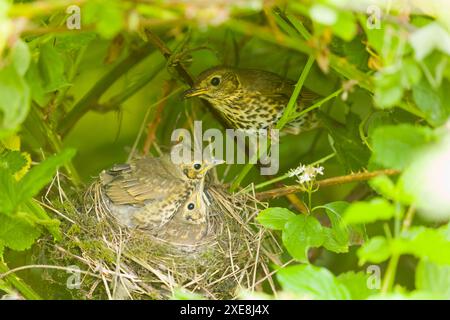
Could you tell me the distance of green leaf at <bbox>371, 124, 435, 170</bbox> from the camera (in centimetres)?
202

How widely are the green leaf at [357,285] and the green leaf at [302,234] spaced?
263mm

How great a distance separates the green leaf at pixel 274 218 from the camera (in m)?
2.87

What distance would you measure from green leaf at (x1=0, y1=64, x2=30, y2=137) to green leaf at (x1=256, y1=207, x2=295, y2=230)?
1.09 meters

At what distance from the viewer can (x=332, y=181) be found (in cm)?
332

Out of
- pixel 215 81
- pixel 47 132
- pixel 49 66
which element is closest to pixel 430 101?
pixel 49 66

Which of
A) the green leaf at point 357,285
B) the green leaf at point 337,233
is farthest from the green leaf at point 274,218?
the green leaf at point 357,285

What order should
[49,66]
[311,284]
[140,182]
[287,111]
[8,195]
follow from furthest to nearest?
1. [140,182]
2. [287,111]
3. [8,195]
4. [49,66]
5. [311,284]

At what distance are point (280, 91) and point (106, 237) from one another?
3.83ft

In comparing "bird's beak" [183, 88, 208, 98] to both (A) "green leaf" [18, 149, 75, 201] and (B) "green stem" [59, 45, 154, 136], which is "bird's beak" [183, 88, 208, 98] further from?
(A) "green leaf" [18, 149, 75, 201]

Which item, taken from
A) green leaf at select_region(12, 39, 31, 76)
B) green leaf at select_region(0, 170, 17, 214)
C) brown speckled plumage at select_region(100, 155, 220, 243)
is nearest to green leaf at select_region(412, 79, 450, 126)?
green leaf at select_region(12, 39, 31, 76)

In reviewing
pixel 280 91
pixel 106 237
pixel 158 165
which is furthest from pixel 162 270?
pixel 280 91

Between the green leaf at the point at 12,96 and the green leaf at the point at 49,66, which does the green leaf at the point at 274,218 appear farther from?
the green leaf at the point at 12,96

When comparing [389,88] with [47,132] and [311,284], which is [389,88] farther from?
[47,132]

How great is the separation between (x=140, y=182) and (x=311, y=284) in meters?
1.79
